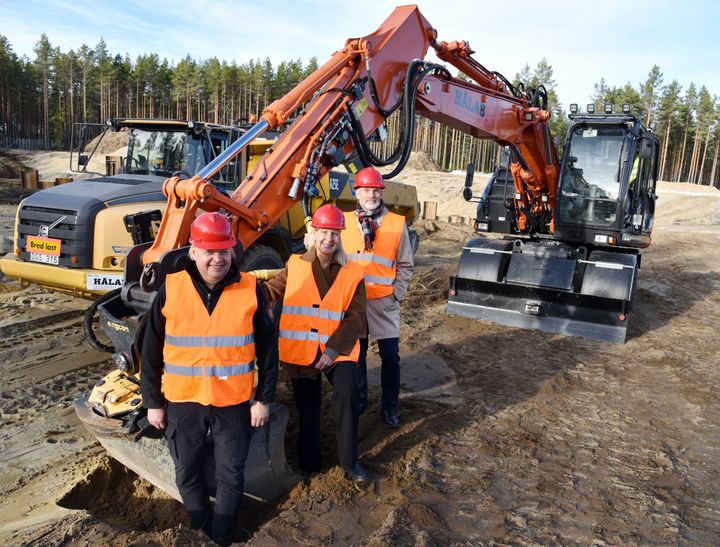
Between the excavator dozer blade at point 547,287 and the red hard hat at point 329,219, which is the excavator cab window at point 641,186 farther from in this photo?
the red hard hat at point 329,219

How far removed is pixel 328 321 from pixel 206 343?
3.22 ft

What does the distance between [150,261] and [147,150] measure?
172 inches

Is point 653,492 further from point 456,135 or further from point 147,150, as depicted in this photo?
point 456,135

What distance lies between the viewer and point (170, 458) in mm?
3594

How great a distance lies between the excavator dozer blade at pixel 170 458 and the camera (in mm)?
3553

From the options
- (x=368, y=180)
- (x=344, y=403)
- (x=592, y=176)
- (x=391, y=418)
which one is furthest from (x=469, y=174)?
(x=344, y=403)

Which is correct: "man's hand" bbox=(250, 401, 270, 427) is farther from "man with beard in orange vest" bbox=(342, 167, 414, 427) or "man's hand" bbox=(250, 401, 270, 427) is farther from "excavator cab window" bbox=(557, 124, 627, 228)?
"excavator cab window" bbox=(557, 124, 627, 228)

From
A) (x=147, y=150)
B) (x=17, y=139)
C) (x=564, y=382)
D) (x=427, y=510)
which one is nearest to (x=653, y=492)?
(x=427, y=510)

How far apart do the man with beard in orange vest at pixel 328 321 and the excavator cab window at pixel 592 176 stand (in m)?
5.74

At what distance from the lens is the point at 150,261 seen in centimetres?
417

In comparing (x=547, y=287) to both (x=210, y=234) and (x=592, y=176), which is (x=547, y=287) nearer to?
(x=592, y=176)

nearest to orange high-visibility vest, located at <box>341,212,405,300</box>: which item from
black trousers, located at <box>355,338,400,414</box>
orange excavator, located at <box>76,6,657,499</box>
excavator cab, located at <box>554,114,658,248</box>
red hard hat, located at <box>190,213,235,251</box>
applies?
black trousers, located at <box>355,338,400,414</box>

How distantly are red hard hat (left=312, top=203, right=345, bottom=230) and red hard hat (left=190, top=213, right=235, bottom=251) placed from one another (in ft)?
2.75

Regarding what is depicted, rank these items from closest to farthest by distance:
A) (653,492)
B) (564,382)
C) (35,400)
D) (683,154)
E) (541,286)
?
1. (653,492)
2. (35,400)
3. (564,382)
4. (541,286)
5. (683,154)
